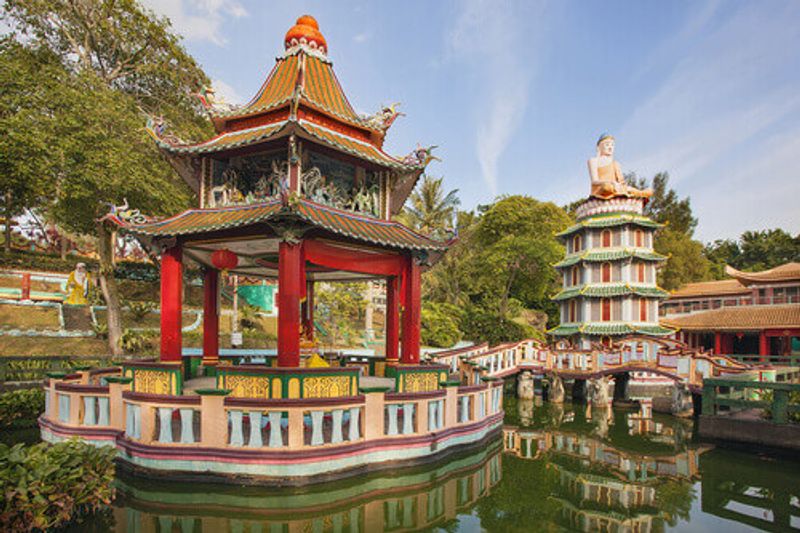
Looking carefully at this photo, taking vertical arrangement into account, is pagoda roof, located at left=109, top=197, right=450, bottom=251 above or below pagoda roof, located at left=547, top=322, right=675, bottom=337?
above

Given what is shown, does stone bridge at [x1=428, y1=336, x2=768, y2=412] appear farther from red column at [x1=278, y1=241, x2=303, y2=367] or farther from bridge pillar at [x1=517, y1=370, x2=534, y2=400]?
red column at [x1=278, y1=241, x2=303, y2=367]

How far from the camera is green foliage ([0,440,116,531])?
197 inches

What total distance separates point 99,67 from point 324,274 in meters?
19.0

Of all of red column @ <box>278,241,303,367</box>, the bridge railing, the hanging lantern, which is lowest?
the bridge railing

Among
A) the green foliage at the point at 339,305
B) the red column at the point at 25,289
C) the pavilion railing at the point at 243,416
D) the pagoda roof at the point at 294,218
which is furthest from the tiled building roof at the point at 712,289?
the red column at the point at 25,289

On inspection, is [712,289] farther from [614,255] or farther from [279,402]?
[279,402]

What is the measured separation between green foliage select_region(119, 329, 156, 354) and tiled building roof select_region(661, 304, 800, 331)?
34993mm

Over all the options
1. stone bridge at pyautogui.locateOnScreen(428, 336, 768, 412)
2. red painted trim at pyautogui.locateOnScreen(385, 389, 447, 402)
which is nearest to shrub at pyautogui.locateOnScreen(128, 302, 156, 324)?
stone bridge at pyautogui.locateOnScreen(428, 336, 768, 412)

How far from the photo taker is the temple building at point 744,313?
3145 centimetres

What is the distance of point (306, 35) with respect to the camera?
1334 centimetres

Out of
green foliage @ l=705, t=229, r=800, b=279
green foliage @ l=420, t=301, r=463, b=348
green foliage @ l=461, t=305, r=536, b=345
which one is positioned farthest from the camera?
green foliage @ l=705, t=229, r=800, b=279

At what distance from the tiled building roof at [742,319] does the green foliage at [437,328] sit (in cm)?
1658

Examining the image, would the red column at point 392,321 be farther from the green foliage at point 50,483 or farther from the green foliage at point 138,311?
the green foliage at point 138,311

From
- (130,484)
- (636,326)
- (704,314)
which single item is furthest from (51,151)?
(704,314)
